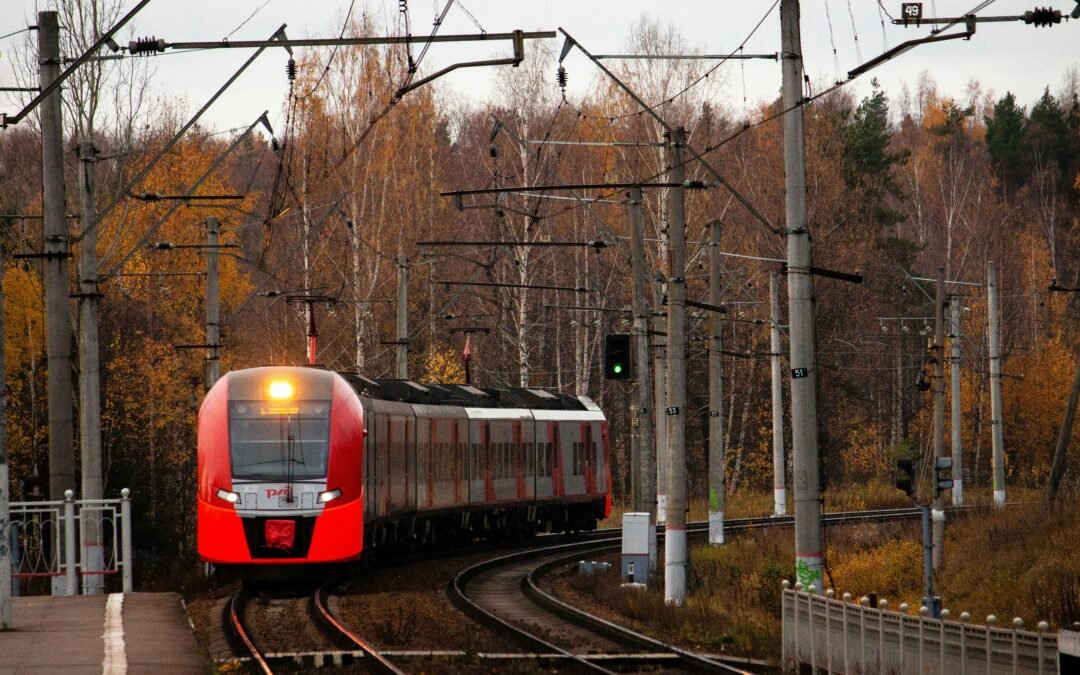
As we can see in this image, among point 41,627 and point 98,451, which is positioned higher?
point 98,451

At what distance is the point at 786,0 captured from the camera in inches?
766

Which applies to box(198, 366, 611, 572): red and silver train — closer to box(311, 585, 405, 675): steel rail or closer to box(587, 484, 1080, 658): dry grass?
box(311, 585, 405, 675): steel rail

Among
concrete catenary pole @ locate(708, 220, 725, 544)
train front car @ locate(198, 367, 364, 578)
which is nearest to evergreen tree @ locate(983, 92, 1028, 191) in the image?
concrete catenary pole @ locate(708, 220, 725, 544)

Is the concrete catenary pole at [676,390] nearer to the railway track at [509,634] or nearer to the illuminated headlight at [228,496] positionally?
the railway track at [509,634]

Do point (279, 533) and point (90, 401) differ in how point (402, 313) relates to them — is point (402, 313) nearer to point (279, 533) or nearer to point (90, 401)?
point (90, 401)

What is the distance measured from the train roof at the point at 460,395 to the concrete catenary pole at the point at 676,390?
450 cm

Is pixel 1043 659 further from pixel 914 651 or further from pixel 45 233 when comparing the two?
pixel 45 233

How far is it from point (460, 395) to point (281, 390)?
36.5ft

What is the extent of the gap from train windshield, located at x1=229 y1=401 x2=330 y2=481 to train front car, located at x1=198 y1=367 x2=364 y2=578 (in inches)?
0.5

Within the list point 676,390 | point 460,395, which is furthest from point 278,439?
point 460,395

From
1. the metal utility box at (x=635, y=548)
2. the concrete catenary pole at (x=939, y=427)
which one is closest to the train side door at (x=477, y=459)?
the metal utility box at (x=635, y=548)

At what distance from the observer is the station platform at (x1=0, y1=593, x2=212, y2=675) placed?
14.7 metres

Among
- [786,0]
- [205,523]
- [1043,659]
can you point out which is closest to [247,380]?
[205,523]

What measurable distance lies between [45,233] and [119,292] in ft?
101
